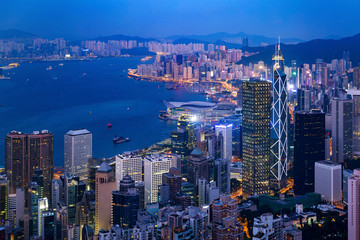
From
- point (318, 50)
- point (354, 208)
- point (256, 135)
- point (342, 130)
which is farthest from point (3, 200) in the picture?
point (318, 50)

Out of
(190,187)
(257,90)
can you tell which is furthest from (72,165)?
(257,90)

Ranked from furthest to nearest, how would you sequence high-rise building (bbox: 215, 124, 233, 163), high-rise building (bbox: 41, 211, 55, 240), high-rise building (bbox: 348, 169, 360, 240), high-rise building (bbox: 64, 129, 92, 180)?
high-rise building (bbox: 215, 124, 233, 163)
high-rise building (bbox: 64, 129, 92, 180)
high-rise building (bbox: 41, 211, 55, 240)
high-rise building (bbox: 348, 169, 360, 240)

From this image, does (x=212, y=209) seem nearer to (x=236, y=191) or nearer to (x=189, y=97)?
(x=236, y=191)

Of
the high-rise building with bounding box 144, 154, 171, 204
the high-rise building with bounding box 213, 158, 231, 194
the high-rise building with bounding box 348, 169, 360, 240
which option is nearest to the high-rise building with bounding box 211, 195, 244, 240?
the high-rise building with bounding box 348, 169, 360, 240

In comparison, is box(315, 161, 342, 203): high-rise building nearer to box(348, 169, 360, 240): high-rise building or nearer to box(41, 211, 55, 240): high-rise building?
box(348, 169, 360, 240): high-rise building

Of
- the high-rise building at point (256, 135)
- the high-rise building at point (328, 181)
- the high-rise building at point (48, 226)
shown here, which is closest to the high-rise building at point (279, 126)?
the high-rise building at point (256, 135)

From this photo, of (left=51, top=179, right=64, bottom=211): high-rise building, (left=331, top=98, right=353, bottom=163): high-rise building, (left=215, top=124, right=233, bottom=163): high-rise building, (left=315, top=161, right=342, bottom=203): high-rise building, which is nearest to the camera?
(left=51, top=179, right=64, bottom=211): high-rise building
